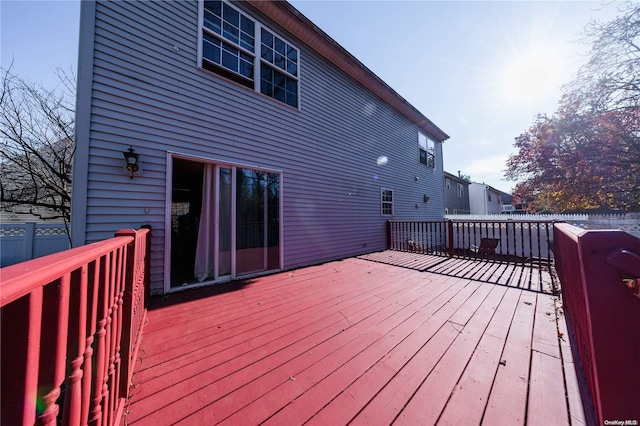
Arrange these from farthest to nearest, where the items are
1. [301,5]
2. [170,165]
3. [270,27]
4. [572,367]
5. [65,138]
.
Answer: [65,138] < [301,5] < [270,27] < [170,165] < [572,367]

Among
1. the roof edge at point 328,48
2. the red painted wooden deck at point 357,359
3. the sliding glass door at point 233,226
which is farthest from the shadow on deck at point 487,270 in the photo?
the roof edge at point 328,48

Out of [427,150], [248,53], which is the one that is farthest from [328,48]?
[427,150]

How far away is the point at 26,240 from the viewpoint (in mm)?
6113

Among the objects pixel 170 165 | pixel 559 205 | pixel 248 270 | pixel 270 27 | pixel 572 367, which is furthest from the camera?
pixel 559 205

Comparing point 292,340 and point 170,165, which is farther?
point 170,165

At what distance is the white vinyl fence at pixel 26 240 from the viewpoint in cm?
599

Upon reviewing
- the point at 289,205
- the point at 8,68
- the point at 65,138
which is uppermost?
the point at 8,68

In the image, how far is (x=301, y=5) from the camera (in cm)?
527

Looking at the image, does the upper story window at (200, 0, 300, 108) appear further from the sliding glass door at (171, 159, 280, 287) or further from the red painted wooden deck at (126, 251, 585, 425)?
the red painted wooden deck at (126, 251, 585, 425)

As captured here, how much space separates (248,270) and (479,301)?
366 centimetres

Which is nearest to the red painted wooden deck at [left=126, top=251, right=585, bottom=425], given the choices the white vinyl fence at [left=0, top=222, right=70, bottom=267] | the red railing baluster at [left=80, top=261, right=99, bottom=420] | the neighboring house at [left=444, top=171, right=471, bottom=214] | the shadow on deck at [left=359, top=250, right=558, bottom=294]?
the shadow on deck at [left=359, top=250, right=558, bottom=294]

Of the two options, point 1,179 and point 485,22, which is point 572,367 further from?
point 1,179

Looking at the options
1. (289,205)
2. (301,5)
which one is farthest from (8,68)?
(289,205)

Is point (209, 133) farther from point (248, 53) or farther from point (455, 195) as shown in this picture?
point (455, 195)
